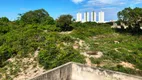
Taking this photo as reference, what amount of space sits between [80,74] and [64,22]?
1579cm

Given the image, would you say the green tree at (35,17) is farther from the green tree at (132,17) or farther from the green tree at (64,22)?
the green tree at (132,17)

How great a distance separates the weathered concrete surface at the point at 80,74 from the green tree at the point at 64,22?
15.6 m

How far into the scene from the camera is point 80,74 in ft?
15.5

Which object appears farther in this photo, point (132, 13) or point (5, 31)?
point (132, 13)

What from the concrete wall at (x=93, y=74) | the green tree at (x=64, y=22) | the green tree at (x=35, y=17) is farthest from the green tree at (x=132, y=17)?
the concrete wall at (x=93, y=74)

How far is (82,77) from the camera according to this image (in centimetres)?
467

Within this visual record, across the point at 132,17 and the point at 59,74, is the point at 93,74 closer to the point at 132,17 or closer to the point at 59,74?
the point at 59,74

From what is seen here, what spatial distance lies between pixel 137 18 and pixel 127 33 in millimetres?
1867

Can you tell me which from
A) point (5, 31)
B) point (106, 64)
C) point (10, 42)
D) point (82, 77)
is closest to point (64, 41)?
point (10, 42)

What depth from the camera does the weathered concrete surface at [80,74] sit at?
4.16 meters

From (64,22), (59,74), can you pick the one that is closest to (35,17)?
(64,22)

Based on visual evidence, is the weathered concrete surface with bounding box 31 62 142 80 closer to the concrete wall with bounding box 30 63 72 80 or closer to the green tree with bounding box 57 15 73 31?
the concrete wall with bounding box 30 63 72 80

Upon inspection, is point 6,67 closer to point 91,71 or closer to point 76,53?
point 76,53

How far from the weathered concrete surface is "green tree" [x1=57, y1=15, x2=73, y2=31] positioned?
51.1 ft
